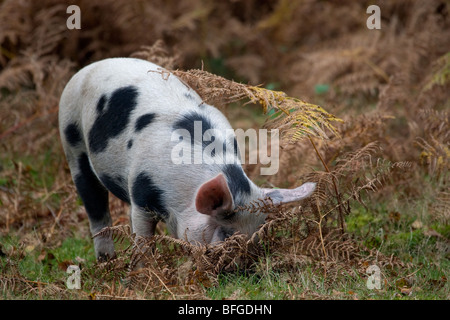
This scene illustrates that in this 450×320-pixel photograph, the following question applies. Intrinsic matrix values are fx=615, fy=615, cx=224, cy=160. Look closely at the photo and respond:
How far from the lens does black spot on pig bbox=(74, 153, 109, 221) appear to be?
5.09m

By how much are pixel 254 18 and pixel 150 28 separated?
2.79m

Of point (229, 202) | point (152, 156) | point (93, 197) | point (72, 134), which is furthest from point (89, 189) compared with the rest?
point (229, 202)

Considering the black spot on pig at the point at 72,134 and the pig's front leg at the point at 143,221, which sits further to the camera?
the black spot on pig at the point at 72,134

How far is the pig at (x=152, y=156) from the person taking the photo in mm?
4051

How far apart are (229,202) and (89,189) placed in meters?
1.73

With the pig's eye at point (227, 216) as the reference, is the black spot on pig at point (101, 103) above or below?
above

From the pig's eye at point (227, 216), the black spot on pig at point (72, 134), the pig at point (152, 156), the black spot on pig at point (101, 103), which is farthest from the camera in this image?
the black spot on pig at point (72, 134)

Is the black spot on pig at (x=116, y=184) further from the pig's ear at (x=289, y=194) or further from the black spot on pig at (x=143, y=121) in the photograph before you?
the pig's ear at (x=289, y=194)

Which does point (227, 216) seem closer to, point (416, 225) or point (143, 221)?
point (143, 221)

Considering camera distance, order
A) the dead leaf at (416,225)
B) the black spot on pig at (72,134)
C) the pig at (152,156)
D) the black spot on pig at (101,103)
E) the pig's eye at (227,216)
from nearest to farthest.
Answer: the pig's eye at (227,216)
the pig at (152,156)
the black spot on pig at (101,103)
the black spot on pig at (72,134)
the dead leaf at (416,225)

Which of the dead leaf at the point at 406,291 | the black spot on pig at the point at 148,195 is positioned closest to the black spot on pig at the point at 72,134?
the black spot on pig at the point at 148,195

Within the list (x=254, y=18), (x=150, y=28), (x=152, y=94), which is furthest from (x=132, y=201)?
(x=254, y=18)

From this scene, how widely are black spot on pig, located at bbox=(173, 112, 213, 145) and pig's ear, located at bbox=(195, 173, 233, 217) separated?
1.75ft

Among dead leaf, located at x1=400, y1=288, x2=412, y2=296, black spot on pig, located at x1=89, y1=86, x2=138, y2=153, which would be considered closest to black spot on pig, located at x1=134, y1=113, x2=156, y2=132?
black spot on pig, located at x1=89, y1=86, x2=138, y2=153
